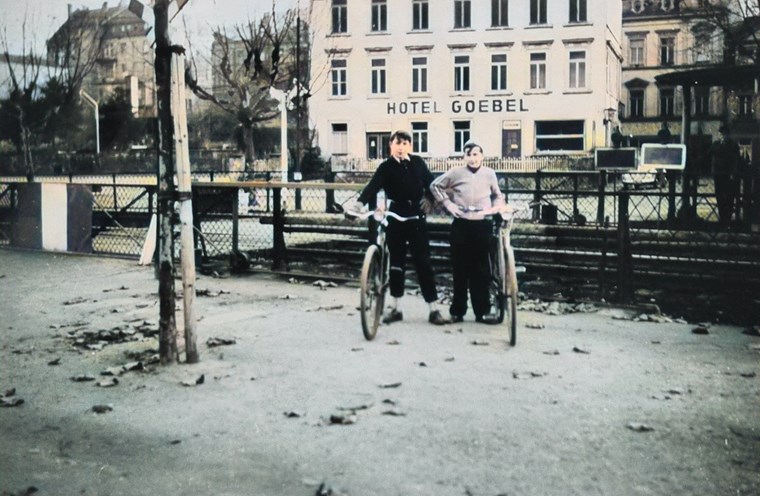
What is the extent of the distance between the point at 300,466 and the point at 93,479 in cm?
75

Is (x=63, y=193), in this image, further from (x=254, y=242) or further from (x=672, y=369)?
(x=672, y=369)

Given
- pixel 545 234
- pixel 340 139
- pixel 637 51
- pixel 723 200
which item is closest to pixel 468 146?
pixel 637 51

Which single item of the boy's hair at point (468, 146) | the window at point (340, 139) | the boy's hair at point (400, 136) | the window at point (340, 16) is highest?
the window at point (340, 16)

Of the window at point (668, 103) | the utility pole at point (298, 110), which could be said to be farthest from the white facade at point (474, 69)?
the window at point (668, 103)

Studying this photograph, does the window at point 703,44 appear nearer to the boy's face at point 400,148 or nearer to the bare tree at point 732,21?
the bare tree at point 732,21

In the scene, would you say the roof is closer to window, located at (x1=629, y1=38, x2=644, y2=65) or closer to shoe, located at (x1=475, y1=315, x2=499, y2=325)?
window, located at (x1=629, y1=38, x2=644, y2=65)

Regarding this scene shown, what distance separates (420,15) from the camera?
248 inches

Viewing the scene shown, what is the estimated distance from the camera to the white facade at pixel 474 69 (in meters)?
6.27

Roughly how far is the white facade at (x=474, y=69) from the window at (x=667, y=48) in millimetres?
423

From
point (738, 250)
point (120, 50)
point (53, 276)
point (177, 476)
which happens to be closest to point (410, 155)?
point (120, 50)

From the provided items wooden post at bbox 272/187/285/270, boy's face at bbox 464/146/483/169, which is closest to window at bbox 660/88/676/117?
boy's face at bbox 464/146/483/169

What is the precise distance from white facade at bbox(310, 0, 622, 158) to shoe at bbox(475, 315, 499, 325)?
1.33 metres

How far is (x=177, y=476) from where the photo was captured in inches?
118

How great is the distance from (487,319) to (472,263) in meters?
0.43
